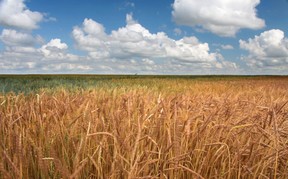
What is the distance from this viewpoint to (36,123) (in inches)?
101

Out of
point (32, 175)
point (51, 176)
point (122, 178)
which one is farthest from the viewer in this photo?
point (32, 175)

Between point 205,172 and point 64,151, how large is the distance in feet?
3.22

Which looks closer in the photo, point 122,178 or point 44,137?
point 122,178

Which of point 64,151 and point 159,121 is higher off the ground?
point 159,121

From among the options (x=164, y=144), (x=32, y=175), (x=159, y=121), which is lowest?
(x=32, y=175)

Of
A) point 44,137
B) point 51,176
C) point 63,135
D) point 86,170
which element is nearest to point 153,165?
point 86,170

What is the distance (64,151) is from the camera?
7.16 feet

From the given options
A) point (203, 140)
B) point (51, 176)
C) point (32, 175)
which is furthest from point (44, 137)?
point (203, 140)

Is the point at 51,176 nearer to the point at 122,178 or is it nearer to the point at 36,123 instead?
the point at 122,178

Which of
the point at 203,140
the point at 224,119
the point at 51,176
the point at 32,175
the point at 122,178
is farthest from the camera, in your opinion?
the point at 224,119

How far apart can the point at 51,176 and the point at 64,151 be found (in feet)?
1.21

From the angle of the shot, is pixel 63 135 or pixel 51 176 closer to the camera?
pixel 51 176

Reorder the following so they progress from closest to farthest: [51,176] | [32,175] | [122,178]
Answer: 1. [122,178]
2. [51,176]
3. [32,175]

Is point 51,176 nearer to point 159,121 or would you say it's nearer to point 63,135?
point 63,135
